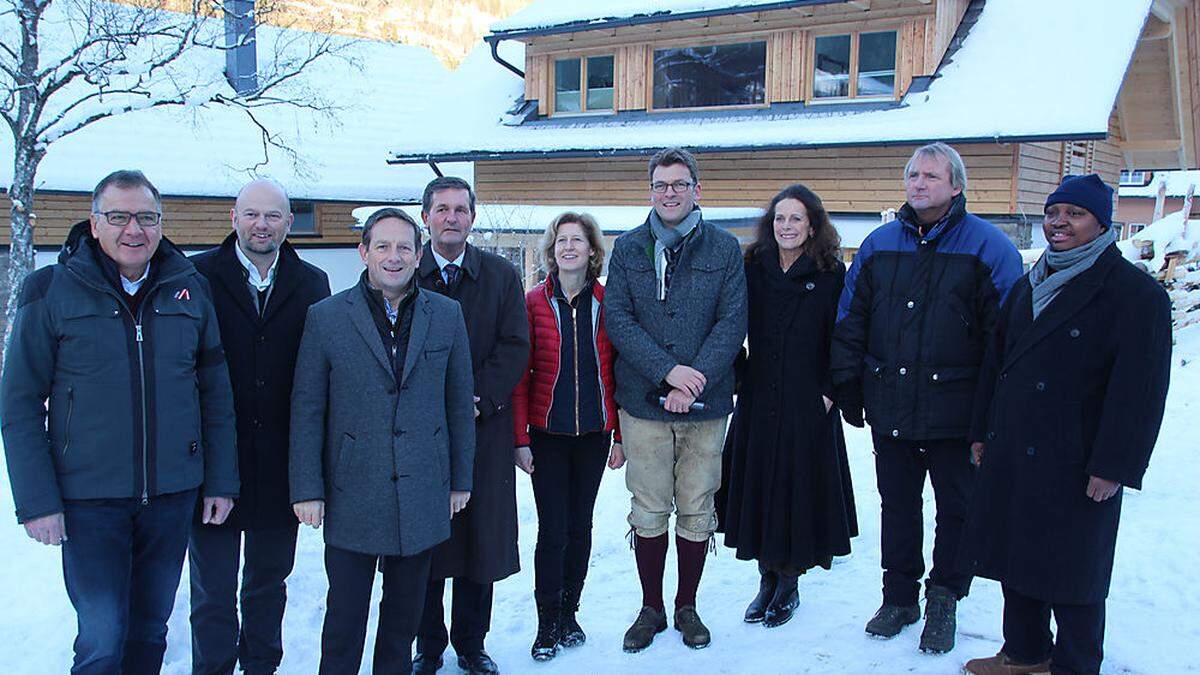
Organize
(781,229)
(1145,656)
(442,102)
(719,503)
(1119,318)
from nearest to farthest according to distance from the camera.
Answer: (1119,318)
(1145,656)
(781,229)
(719,503)
(442,102)

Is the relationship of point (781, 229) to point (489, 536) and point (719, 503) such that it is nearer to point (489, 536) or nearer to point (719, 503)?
point (719, 503)

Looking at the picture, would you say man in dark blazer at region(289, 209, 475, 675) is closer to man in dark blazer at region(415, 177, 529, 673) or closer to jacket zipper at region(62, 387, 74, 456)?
man in dark blazer at region(415, 177, 529, 673)

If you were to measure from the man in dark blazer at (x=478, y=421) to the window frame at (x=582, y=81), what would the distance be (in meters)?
12.1

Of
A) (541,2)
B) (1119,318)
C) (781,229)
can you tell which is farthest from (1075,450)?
(541,2)

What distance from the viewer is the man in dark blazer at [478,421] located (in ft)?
12.0

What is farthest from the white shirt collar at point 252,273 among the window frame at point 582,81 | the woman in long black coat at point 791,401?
the window frame at point 582,81

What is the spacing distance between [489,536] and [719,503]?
1287 millimetres

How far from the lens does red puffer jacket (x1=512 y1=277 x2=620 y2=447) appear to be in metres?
3.90

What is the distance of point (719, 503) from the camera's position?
173 inches

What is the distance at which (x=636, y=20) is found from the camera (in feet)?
45.8

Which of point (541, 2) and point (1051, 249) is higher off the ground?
point (541, 2)

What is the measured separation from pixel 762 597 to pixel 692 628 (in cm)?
51

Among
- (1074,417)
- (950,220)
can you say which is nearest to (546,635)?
(1074,417)

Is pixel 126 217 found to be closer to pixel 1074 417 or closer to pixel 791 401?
pixel 791 401
